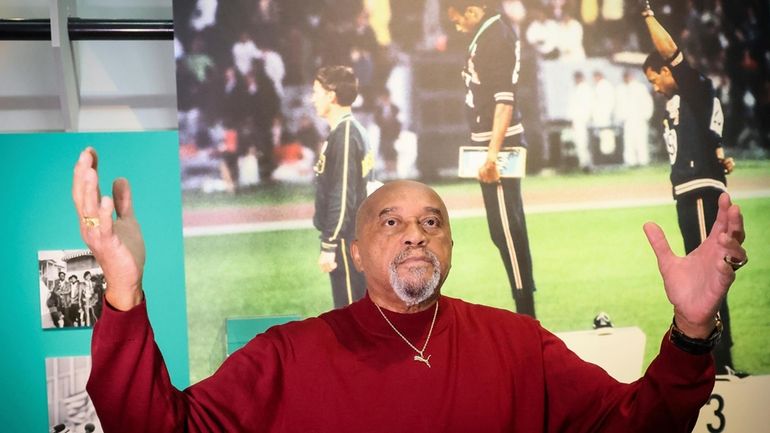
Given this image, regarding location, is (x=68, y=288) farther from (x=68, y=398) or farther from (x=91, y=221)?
(x=91, y=221)

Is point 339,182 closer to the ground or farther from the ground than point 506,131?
closer to the ground

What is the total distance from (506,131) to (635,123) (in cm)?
56

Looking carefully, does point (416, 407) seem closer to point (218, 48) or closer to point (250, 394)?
point (250, 394)

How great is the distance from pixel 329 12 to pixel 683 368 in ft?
6.92

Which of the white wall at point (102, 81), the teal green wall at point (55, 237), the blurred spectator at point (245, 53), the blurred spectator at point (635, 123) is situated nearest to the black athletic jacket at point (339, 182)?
the blurred spectator at point (245, 53)

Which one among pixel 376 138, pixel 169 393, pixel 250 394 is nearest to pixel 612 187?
pixel 376 138

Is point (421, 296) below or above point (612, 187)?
below

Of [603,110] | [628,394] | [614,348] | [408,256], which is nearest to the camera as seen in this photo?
[628,394]

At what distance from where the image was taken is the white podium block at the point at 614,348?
3387 millimetres

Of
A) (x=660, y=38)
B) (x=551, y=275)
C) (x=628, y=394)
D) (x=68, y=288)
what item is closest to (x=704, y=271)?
(x=628, y=394)

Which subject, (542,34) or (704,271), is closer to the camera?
(704,271)

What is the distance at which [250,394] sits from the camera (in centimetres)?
209

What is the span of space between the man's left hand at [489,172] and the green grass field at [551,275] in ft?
0.19

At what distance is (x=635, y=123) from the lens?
3.51 metres
